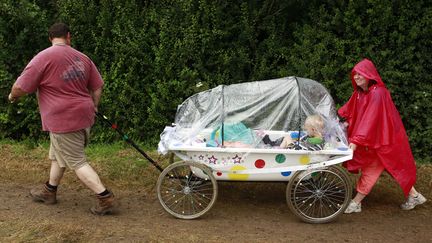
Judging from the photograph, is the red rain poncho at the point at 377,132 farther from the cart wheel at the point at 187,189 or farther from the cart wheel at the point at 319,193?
the cart wheel at the point at 187,189

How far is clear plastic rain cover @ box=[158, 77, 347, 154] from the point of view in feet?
16.2

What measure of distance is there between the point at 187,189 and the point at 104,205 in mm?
855

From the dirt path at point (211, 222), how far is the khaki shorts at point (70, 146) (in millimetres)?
573

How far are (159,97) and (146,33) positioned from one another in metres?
1.02

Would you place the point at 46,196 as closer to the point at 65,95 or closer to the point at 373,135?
the point at 65,95

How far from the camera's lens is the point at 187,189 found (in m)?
5.18

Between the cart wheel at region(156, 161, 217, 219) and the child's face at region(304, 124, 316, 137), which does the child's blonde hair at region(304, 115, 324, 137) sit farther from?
the cart wheel at region(156, 161, 217, 219)

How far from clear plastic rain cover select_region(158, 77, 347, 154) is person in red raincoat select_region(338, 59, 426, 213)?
25 cm

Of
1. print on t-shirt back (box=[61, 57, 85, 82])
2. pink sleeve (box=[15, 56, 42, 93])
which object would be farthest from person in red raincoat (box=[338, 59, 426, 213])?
pink sleeve (box=[15, 56, 42, 93])

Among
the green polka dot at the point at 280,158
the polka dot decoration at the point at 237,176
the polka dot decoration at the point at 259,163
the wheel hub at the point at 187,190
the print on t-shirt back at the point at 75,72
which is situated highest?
the print on t-shirt back at the point at 75,72

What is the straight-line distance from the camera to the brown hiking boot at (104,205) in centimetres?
508

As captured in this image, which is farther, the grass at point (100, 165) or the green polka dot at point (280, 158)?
the grass at point (100, 165)

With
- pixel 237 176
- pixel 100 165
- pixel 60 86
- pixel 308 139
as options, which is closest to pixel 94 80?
pixel 60 86

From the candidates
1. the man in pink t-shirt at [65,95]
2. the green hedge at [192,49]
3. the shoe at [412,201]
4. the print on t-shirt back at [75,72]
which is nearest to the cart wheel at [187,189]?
the man in pink t-shirt at [65,95]
